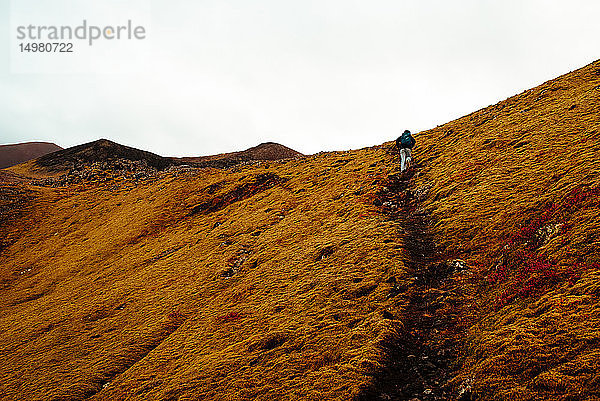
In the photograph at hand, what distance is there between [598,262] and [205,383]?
20.6 metres

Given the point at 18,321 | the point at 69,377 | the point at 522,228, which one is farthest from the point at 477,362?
the point at 18,321

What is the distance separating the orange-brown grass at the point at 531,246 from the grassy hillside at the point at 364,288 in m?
0.09

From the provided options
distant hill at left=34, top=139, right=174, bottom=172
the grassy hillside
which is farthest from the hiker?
distant hill at left=34, top=139, right=174, bottom=172

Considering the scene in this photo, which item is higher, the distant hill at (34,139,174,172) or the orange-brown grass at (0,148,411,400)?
the distant hill at (34,139,174,172)

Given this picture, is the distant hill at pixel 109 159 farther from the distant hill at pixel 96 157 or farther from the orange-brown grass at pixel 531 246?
the orange-brown grass at pixel 531 246

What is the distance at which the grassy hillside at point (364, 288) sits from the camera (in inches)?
587

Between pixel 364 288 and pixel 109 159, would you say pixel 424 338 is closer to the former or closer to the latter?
pixel 364 288

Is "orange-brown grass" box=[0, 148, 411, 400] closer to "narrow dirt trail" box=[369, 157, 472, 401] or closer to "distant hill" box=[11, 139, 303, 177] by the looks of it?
"narrow dirt trail" box=[369, 157, 472, 401]

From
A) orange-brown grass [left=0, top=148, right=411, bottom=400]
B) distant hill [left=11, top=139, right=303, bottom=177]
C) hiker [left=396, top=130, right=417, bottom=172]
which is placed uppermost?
distant hill [left=11, top=139, right=303, bottom=177]

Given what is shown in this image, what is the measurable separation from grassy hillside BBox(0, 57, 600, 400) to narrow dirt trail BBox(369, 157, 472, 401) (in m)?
0.10

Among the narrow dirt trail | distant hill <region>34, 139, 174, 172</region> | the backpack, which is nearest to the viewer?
the narrow dirt trail

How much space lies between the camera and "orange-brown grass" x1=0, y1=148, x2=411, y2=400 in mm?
18989

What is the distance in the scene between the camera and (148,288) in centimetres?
3756

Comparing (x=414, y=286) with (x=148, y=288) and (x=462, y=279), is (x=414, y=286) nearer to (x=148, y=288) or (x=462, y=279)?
(x=462, y=279)
